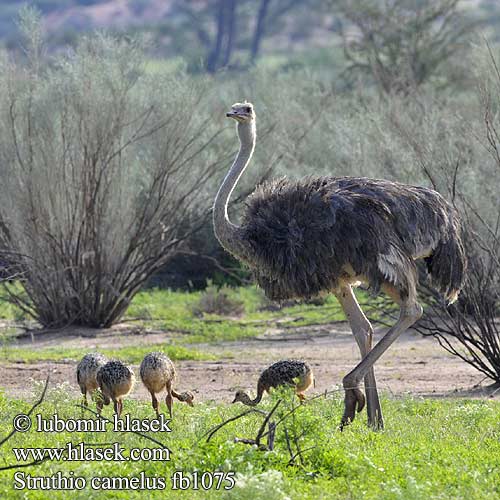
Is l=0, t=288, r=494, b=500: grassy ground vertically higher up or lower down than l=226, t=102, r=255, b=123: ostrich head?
lower down

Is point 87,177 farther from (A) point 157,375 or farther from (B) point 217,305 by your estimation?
(A) point 157,375

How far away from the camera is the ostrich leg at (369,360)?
692 centimetres

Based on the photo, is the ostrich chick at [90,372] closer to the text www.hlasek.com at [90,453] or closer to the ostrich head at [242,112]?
the text www.hlasek.com at [90,453]

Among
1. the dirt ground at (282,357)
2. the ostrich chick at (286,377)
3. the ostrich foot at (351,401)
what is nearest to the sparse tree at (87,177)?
the dirt ground at (282,357)

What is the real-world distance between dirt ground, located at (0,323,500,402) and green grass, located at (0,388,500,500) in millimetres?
1117

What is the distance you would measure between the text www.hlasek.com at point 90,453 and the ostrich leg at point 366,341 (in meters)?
1.60

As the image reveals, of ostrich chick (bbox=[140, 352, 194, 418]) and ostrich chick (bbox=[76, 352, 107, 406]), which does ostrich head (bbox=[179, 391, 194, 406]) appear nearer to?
ostrich chick (bbox=[140, 352, 194, 418])

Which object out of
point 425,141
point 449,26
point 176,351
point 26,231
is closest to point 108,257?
point 26,231

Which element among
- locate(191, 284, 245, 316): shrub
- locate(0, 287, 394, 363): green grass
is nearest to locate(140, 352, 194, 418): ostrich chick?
locate(0, 287, 394, 363): green grass

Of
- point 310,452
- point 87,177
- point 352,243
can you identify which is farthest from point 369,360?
point 87,177

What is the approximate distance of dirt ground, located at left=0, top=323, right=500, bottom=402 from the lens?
30.6 feet

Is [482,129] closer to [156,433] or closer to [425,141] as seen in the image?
[425,141]

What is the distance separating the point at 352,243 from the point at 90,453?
1.96m

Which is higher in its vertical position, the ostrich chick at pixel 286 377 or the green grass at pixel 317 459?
the ostrich chick at pixel 286 377
